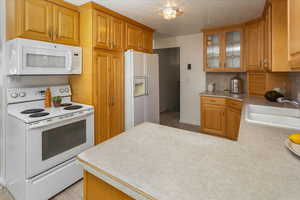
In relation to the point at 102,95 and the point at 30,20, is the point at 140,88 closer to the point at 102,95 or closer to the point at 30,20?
the point at 102,95

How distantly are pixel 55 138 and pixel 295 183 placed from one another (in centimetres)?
192

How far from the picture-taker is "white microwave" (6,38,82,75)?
1.72 metres

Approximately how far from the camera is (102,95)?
8.00ft

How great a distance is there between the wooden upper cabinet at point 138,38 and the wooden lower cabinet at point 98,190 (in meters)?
2.38

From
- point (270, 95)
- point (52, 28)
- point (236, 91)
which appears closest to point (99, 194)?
point (52, 28)

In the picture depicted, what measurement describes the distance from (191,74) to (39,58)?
325cm

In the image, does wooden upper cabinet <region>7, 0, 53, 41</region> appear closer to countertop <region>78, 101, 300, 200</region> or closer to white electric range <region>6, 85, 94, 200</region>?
white electric range <region>6, 85, 94, 200</region>

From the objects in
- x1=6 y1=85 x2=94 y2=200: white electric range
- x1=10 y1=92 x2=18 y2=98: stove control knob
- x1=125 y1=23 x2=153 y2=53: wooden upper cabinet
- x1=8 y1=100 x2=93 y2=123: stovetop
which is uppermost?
x1=125 y1=23 x2=153 y2=53: wooden upper cabinet

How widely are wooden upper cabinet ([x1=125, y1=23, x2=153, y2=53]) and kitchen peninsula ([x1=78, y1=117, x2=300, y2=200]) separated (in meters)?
2.20

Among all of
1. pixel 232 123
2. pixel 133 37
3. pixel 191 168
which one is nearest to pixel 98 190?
pixel 191 168

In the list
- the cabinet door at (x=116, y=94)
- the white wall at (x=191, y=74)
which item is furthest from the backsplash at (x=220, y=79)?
the cabinet door at (x=116, y=94)

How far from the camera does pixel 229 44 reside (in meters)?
3.42

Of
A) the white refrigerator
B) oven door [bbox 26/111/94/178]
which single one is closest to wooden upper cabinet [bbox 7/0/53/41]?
oven door [bbox 26/111/94/178]

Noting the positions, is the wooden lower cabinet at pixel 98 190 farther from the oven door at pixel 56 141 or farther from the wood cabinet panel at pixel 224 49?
the wood cabinet panel at pixel 224 49
